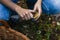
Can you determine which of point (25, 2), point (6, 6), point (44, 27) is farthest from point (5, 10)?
point (44, 27)

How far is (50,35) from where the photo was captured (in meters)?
3.06

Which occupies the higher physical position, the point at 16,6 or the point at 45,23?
the point at 16,6

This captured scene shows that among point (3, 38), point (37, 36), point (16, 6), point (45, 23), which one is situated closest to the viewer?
point (3, 38)

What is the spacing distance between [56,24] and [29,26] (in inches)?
14.2

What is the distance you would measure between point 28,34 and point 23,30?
3.5 inches

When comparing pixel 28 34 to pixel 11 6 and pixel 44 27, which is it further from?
pixel 11 6

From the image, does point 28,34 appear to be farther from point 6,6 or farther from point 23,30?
point 6,6

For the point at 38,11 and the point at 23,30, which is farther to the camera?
the point at 23,30

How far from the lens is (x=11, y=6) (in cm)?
279

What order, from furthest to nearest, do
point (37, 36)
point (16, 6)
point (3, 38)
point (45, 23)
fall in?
point (45, 23)
point (37, 36)
point (16, 6)
point (3, 38)

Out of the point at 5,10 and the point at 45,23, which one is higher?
the point at 5,10

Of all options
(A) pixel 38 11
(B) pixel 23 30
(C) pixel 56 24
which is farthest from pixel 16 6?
(C) pixel 56 24

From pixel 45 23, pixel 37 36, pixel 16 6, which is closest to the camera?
pixel 16 6

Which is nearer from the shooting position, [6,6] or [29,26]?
[6,6]
